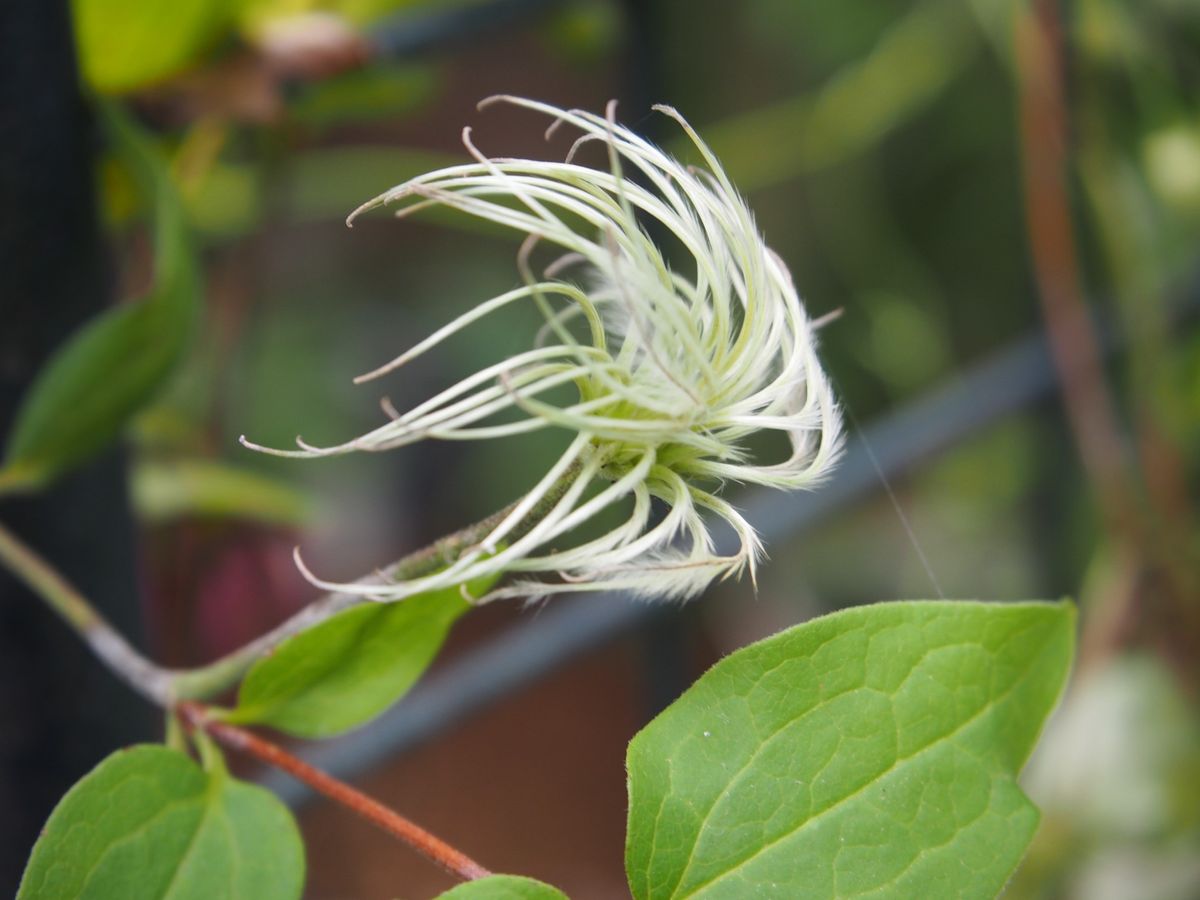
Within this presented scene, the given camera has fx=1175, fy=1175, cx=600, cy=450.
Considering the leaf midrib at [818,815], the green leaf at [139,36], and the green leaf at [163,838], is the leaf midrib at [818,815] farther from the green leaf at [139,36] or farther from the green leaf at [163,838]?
the green leaf at [139,36]

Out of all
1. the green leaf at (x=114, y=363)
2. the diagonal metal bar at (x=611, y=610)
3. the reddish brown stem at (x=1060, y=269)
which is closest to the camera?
the green leaf at (x=114, y=363)

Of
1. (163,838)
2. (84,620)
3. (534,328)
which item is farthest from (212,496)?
(163,838)

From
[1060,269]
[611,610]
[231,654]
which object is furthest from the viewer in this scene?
[1060,269]

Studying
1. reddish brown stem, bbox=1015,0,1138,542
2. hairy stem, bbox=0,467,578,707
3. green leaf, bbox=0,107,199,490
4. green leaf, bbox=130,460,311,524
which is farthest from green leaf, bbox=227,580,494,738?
reddish brown stem, bbox=1015,0,1138,542

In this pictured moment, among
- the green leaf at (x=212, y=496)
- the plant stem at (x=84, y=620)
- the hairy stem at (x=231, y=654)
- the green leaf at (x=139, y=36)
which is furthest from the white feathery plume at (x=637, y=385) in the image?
the green leaf at (x=212, y=496)

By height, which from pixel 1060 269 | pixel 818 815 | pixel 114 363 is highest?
pixel 114 363

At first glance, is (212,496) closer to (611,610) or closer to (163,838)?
(611,610)

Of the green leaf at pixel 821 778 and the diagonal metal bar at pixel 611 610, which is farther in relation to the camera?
the diagonal metal bar at pixel 611 610
